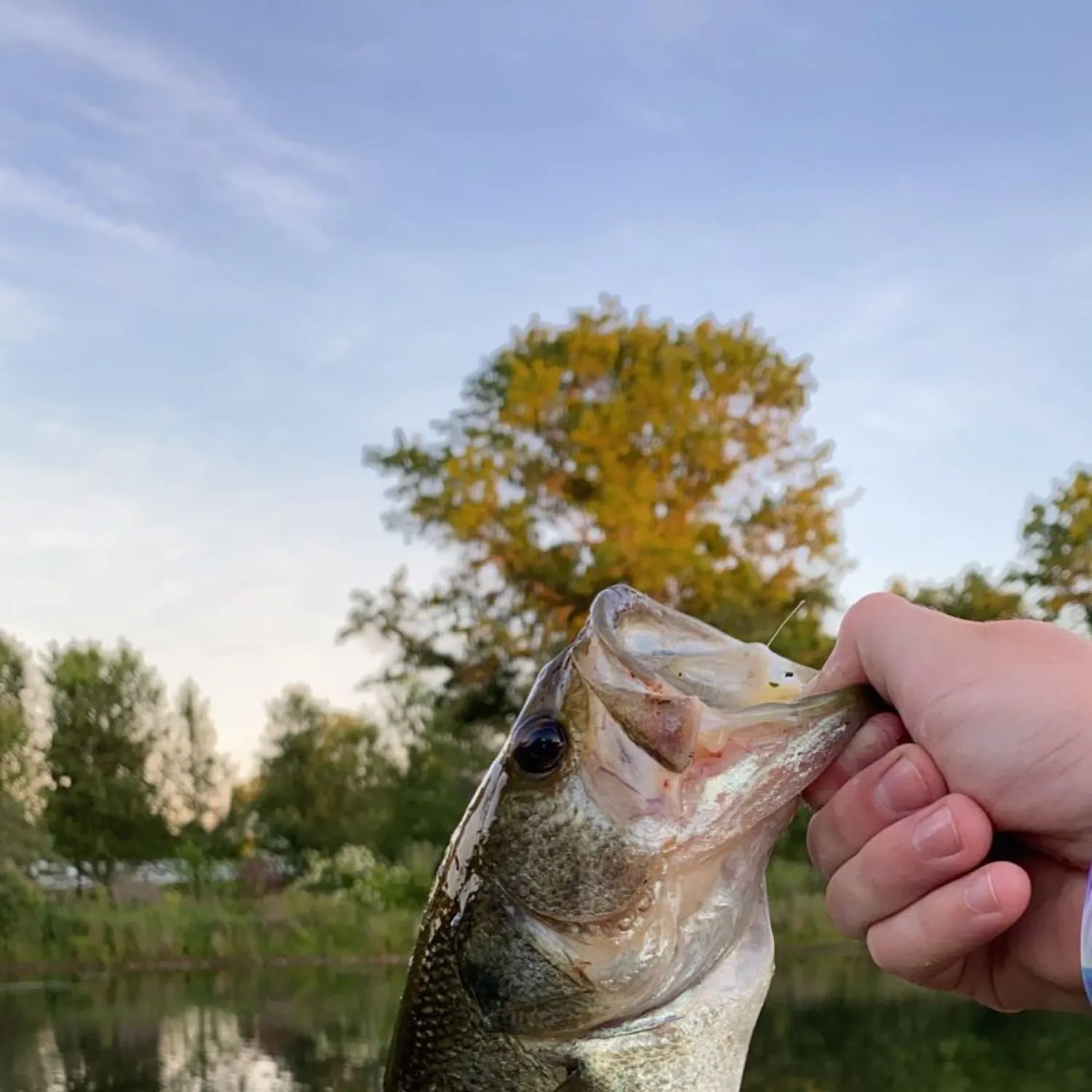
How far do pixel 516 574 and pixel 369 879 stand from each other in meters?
5.42

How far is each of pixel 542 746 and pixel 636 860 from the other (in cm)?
21

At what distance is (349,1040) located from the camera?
991cm

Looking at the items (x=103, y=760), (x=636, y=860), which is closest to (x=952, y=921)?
(x=636, y=860)

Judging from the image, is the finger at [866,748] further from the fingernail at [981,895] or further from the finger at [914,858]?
the fingernail at [981,895]

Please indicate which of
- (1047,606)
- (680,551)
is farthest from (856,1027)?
(1047,606)

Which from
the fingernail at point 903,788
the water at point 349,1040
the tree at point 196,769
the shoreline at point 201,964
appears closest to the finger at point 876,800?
the fingernail at point 903,788

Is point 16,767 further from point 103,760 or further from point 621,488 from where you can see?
point 621,488

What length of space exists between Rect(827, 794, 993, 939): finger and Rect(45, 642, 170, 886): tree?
30.4m

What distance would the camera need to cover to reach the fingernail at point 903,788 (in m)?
1.83

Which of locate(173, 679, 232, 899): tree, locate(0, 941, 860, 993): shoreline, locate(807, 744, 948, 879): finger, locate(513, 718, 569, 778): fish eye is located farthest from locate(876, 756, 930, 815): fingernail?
locate(173, 679, 232, 899): tree

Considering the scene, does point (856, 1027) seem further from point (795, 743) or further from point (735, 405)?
point (735, 405)

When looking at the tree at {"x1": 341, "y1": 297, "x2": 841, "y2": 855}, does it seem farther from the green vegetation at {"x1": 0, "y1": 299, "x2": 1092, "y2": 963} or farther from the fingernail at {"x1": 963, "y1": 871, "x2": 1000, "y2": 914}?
the fingernail at {"x1": 963, "y1": 871, "x2": 1000, "y2": 914}

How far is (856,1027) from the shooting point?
10203 millimetres

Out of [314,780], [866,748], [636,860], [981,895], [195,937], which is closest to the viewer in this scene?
[636,860]
